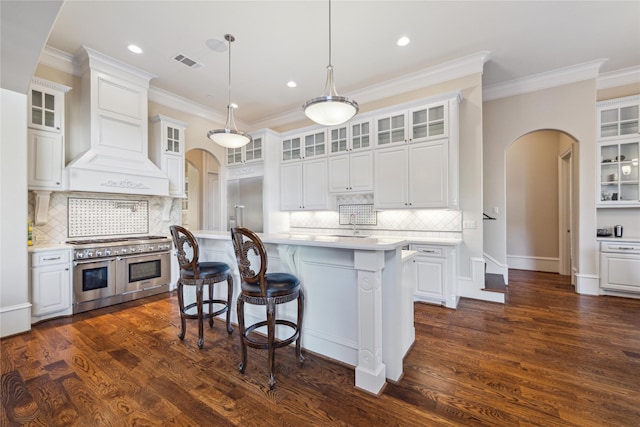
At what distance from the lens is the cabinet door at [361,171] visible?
439cm

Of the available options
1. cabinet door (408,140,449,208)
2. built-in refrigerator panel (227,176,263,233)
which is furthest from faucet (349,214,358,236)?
built-in refrigerator panel (227,176,263,233)

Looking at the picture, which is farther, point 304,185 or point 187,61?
point 304,185

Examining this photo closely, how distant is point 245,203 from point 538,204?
21.0 ft

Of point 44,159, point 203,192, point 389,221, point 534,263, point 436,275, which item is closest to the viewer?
point 44,159

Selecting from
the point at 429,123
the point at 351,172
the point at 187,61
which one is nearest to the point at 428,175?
the point at 429,123

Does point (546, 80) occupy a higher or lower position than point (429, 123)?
higher

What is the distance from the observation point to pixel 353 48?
357 cm

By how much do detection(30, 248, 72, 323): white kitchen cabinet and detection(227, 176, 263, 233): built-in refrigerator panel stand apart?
2834 millimetres

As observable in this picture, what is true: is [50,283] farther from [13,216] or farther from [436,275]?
[436,275]

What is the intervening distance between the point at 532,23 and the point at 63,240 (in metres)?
6.56

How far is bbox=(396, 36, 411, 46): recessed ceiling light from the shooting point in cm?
335

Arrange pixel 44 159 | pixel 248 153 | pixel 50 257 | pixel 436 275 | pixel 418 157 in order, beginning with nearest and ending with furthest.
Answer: pixel 50 257, pixel 44 159, pixel 436 275, pixel 418 157, pixel 248 153

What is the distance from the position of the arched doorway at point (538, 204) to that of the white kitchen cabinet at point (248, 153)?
5245mm

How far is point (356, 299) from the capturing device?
2.12m
